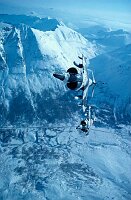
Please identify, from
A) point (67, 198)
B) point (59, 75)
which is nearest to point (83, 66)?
point (59, 75)

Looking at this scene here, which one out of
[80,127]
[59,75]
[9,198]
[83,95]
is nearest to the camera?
[59,75]

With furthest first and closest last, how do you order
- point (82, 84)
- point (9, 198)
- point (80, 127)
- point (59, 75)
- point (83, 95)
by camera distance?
point (9, 198), point (80, 127), point (83, 95), point (82, 84), point (59, 75)

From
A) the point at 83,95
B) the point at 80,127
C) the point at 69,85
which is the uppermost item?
the point at 69,85

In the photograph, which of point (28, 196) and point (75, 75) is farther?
point (28, 196)

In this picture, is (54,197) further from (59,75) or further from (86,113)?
(59,75)

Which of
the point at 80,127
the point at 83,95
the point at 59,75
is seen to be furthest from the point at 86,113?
the point at 59,75

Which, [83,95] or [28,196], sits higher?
[83,95]

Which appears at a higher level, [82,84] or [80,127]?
[82,84]

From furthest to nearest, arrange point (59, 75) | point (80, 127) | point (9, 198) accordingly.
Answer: point (9, 198) < point (80, 127) < point (59, 75)

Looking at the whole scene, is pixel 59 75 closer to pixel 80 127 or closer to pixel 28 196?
pixel 80 127

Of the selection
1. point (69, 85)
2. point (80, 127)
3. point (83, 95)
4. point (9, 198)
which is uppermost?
point (69, 85)
